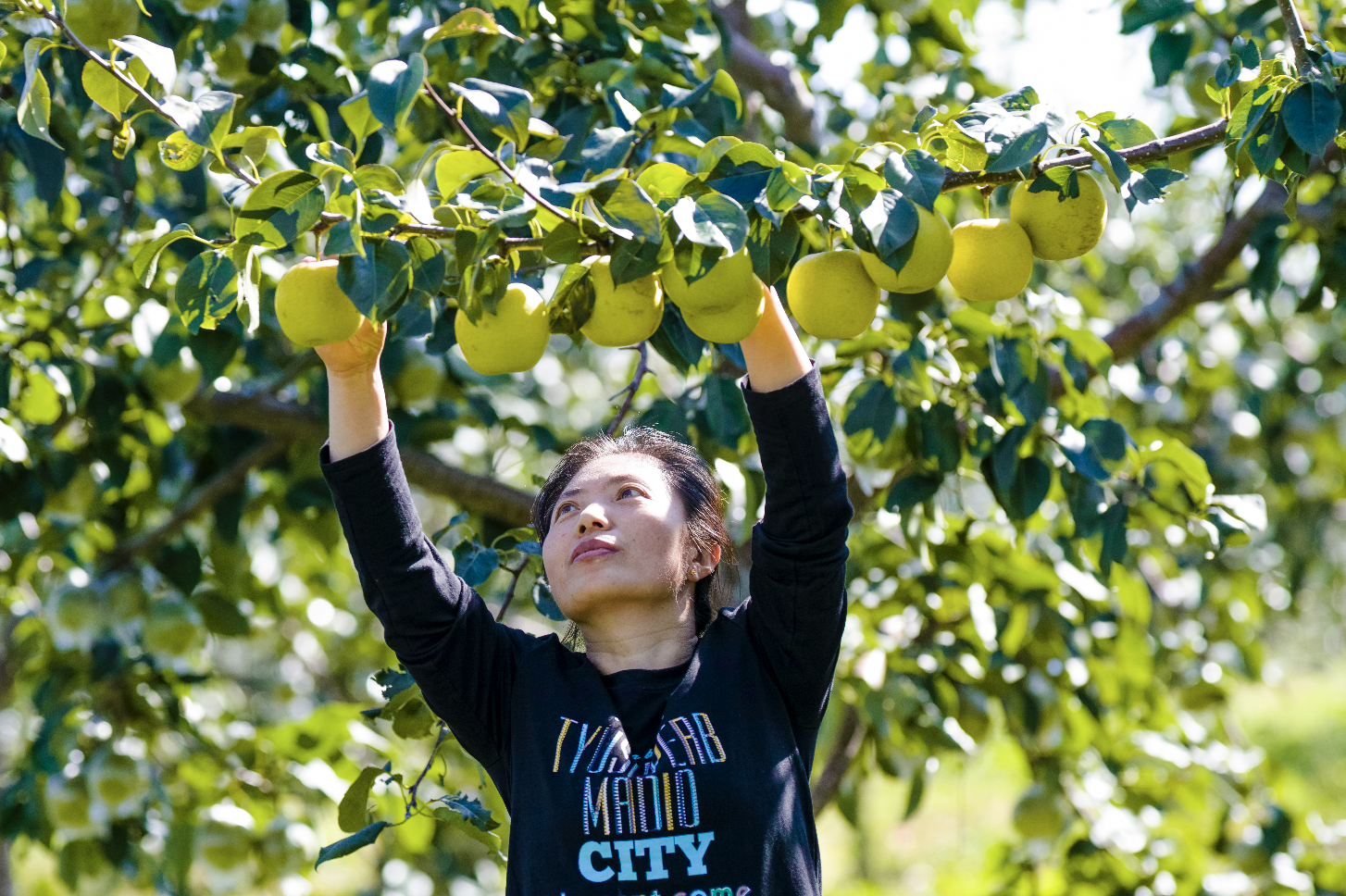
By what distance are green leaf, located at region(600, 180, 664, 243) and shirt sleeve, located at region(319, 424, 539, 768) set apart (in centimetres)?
41

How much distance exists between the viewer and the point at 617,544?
1.30 meters

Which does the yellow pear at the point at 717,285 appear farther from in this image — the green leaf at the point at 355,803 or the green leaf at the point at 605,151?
the green leaf at the point at 355,803

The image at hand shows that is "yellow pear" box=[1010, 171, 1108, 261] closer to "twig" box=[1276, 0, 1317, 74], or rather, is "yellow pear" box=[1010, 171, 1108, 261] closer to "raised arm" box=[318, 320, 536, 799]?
"twig" box=[1276, 0, 1317, 74]

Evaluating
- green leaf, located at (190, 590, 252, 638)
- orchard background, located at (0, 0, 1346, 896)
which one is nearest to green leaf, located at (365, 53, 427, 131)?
orchard background, located at (0, 0, 1346, 896)

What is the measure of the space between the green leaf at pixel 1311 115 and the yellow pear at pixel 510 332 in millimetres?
699

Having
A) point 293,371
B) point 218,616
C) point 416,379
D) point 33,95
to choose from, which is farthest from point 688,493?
point 218,616

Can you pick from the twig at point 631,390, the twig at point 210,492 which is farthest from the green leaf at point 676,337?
the twig at point 210,492

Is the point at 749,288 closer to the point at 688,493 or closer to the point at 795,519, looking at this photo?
the point at 795,519

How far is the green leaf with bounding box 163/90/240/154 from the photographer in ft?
3.34

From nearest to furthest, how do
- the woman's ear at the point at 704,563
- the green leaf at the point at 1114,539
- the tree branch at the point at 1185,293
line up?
1. the woman's ear at the point at 704,563
2. the green leaf at the point at 1114,539
3. the tree branch at the point at 1185,293

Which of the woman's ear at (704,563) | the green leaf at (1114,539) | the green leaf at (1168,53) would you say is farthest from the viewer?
the green leaf at (1168,53)

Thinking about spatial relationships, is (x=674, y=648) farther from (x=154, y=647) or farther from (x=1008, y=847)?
(x=1008, y=847)

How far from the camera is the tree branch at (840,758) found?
103 inches

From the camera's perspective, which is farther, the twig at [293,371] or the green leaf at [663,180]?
the twig at [293,371]
